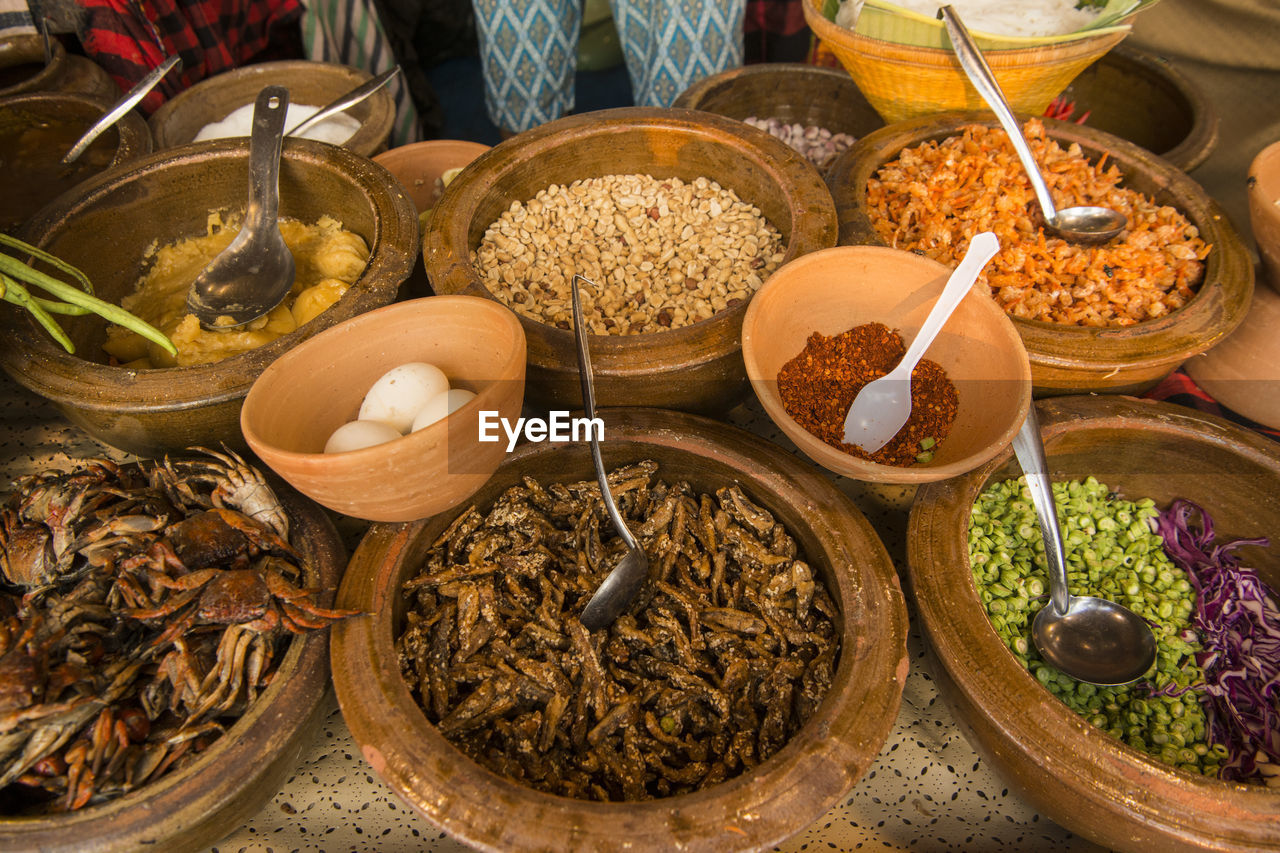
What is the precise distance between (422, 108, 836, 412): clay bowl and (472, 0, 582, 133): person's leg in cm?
127

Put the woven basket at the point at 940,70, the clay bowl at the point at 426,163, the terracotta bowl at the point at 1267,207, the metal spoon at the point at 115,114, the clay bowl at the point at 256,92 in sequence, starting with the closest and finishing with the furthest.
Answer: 1. the terracotta bowl at the point at 1267,207
2. the woven basket at the point at 940,70
3. the metal spoon at the point at 115,114
4. the clay bowl at the point at 256,92
5. the clay bowl at the point at 426,163

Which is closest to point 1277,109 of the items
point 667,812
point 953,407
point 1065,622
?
point 953,407

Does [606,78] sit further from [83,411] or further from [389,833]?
[389,833]

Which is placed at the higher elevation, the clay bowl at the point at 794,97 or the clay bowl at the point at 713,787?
the clay bowl at the point at 794,97

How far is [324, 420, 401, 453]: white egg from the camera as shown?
55.6 inches

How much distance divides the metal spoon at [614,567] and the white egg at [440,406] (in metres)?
0.26

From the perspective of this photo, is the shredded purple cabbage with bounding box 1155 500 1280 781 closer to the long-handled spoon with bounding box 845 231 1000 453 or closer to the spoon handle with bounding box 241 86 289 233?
the long-handled spoon with bounding box 845 231 1000 453

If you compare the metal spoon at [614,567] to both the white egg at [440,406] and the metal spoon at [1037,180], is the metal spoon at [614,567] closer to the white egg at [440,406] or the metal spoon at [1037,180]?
the white egg at [440,406]

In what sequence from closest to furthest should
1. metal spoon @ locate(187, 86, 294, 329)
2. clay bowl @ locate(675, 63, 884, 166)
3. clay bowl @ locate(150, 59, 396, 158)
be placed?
1. metal spoon @ locate(187, 86, 294, 329)
2. clay bowl @ locate(150, 59, 396, 158)
3. clay bowl @ locate(675, 63, 884, 166)

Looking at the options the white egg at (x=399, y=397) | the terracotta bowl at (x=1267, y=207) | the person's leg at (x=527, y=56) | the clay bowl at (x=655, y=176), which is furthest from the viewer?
the person's leg at (x=527, y=56)

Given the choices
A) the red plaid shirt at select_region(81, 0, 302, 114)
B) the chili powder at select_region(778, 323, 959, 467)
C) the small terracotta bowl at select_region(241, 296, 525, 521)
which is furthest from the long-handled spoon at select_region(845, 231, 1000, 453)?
the red plaid shirt at select_region(81, 0, 302, 114)

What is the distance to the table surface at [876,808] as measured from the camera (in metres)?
1.48

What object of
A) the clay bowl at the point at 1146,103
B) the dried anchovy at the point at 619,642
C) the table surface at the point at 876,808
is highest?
the clay bowl at the point at 1146,103

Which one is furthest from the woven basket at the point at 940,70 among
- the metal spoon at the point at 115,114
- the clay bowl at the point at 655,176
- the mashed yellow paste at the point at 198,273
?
the metal spoon at the point at 115,114
